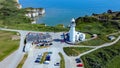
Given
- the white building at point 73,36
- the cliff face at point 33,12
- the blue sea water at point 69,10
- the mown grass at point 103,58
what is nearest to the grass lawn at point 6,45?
the white building at point 73,36

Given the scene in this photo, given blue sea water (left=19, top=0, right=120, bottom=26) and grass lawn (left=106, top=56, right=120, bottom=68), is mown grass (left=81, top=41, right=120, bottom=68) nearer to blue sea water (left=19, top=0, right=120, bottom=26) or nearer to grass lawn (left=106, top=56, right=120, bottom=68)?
grass lawn (left=106, top=56, right=120, bottom=68)

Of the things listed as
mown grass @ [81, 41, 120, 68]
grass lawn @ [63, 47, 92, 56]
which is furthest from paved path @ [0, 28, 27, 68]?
mown grass @ [81, 41, 120, 68]

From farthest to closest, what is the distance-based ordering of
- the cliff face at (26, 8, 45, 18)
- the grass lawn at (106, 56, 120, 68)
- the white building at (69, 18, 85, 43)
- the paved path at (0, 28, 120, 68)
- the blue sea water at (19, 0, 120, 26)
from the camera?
1. the cliff face at (26, 8, 45, 18)
2. the blue sea water at (19, 0, 120, 26)
3. the white building at (69, 18, 85, 43)
4. the grass lawn at (106, 56, 120, 68)
5. the paved path at (0, 28, 120, 68)

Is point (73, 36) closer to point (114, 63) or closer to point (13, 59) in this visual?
point (114, 63)

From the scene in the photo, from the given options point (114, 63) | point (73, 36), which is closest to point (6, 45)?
point (73, 36)

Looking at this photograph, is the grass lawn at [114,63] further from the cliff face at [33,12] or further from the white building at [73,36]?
the cliff face at [33,12]

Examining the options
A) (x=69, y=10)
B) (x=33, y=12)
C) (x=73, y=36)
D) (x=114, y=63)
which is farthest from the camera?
(x=69, y=10)

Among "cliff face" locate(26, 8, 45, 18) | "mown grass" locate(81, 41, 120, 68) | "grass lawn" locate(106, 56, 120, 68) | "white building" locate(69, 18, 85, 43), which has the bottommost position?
"grass lawn" locate(106, 56, 120, 68)
